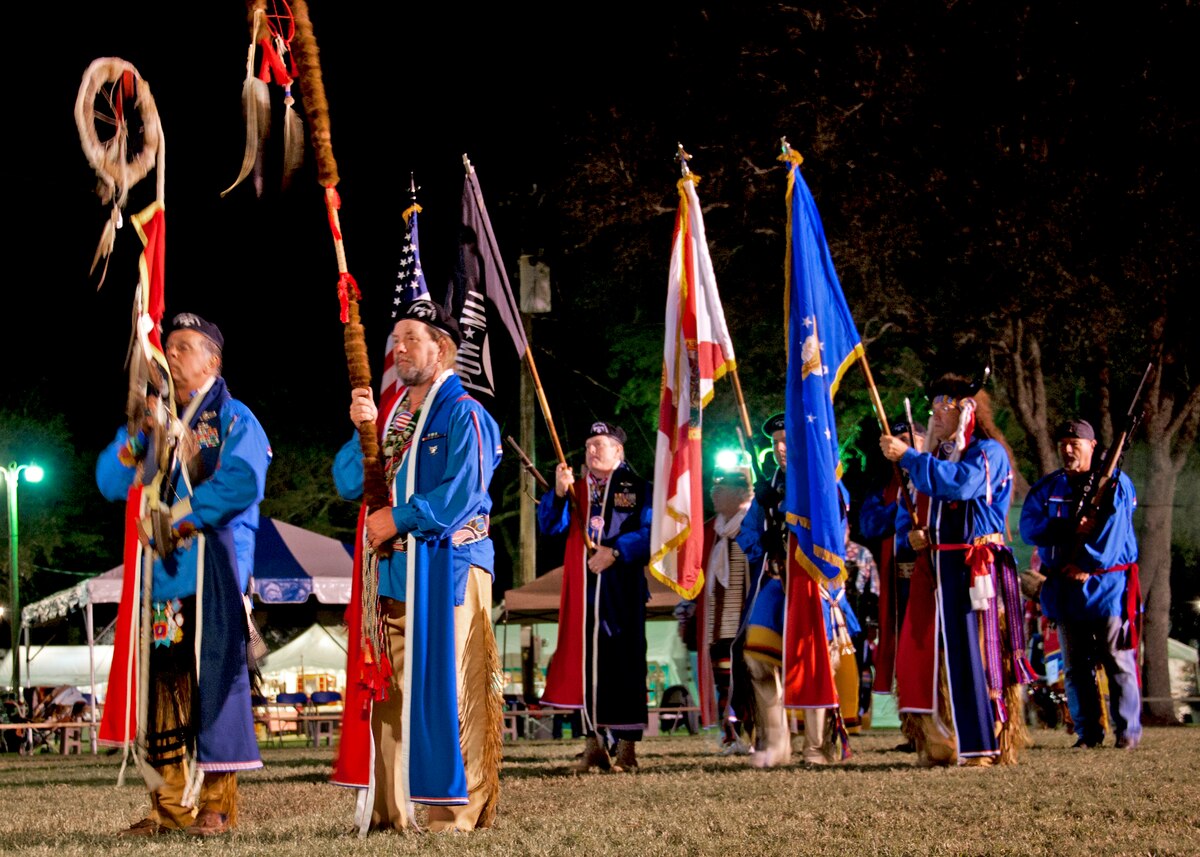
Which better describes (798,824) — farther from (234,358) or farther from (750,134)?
(234,358)

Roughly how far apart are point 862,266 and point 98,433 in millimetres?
27738

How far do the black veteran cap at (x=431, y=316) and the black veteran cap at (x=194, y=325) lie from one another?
2.67 ft

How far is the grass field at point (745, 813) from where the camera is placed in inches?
198

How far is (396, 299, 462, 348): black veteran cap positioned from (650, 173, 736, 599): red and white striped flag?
2665 millimetres

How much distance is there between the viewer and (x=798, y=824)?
18.3 feet

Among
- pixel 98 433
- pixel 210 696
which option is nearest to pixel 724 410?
pixel 210 696

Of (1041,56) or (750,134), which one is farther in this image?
(750,134)

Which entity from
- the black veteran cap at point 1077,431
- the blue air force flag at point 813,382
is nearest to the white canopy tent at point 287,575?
the black veteran cap at point 1077,431

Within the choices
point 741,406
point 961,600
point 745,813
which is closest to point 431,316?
point 745,813

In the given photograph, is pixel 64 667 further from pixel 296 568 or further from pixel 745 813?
pixel 745 813

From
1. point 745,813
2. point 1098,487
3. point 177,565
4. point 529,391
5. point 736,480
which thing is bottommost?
point 745,813

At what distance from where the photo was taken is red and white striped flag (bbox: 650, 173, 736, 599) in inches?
349

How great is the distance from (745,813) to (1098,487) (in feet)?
17.8

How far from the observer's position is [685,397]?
9219mm
